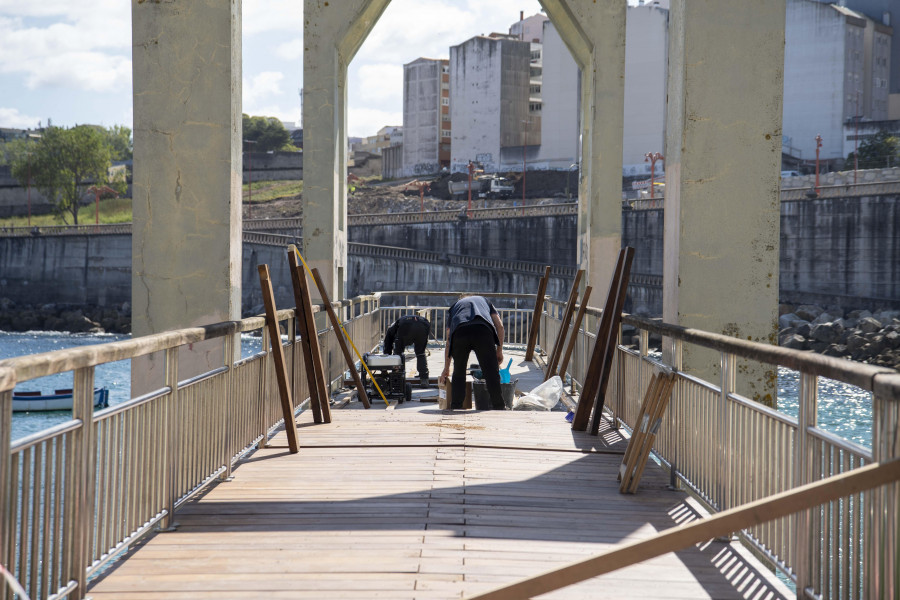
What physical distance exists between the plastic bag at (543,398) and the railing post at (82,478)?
21.1 feet

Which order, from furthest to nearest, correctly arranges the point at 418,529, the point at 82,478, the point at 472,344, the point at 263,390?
the point at 472,344 < the point at 263,390 < the point at 418,529 < the point at 82,478

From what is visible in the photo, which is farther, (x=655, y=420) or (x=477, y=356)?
(x=477, y=356)

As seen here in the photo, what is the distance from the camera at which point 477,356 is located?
29.6 feet

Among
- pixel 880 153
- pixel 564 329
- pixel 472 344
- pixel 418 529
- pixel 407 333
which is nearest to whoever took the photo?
pixel 418 529

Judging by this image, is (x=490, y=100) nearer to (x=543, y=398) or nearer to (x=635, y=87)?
(x=635, y=87)

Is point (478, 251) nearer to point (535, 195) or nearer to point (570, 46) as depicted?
point (535, 195)

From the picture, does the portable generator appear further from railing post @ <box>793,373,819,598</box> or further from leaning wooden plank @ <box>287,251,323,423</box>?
railing post @ <box>793,373,819,598</box>

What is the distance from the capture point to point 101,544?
12.0 ft

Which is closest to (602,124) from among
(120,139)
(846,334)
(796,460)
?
(796,460)

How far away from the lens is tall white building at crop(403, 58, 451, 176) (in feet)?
313

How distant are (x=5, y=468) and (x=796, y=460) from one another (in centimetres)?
296

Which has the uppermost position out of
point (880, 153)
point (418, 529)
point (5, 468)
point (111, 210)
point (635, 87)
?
point (635, 87)

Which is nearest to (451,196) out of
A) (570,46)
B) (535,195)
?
(535,195)

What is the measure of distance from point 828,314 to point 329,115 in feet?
139
